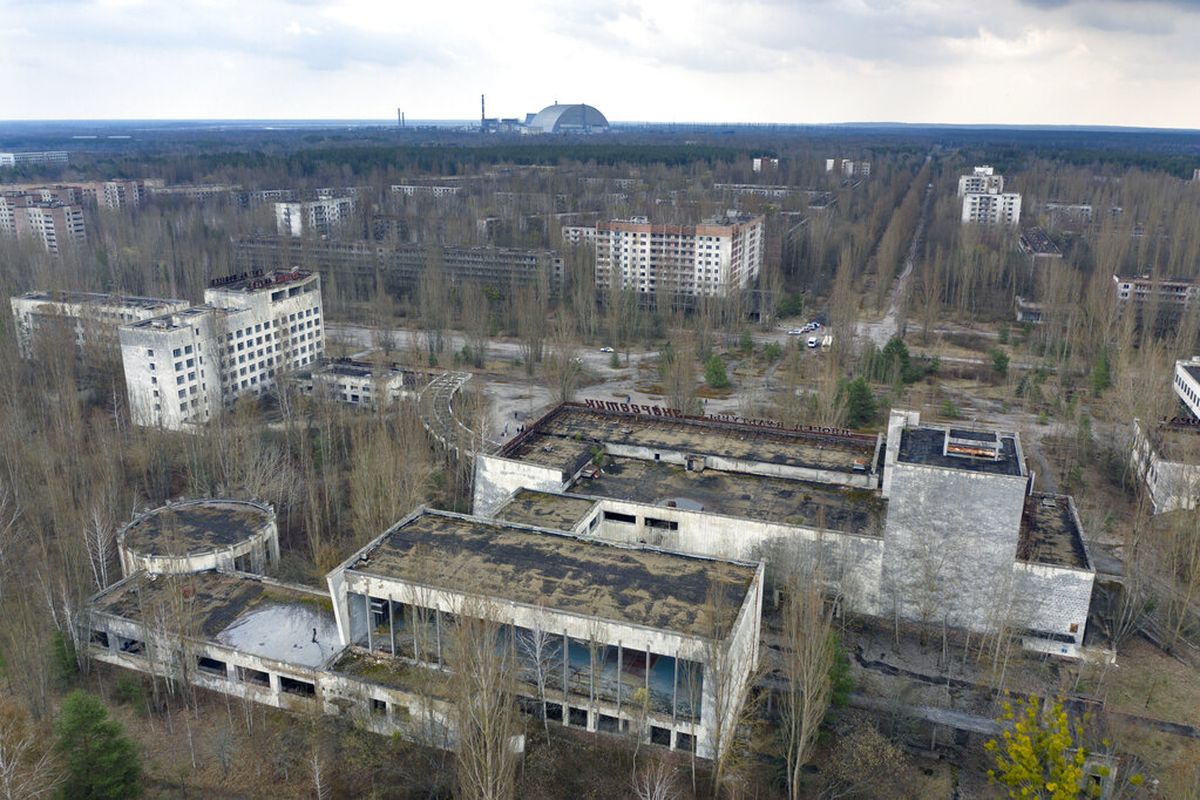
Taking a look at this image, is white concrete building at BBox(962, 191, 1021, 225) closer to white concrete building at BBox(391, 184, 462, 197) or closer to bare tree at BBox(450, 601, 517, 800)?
white concrete building at BBox(391, 184, 462, 197)

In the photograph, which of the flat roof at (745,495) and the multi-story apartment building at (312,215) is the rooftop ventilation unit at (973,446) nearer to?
the flat roof at (745,495)

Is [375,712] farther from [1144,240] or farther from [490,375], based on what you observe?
[1144,240]

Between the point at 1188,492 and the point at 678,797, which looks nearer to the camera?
the point at 678,797

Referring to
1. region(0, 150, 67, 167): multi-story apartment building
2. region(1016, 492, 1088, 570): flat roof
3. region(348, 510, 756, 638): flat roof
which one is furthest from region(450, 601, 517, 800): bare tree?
region(0, 150, 67, 167): multi-story apartment building

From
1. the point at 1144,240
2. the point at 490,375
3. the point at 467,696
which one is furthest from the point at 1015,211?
the point at 467,696

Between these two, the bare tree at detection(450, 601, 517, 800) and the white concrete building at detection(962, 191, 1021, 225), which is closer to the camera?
the bare tree at detection(450, 601, 517, 800)

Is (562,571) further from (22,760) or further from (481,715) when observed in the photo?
(22,760)
